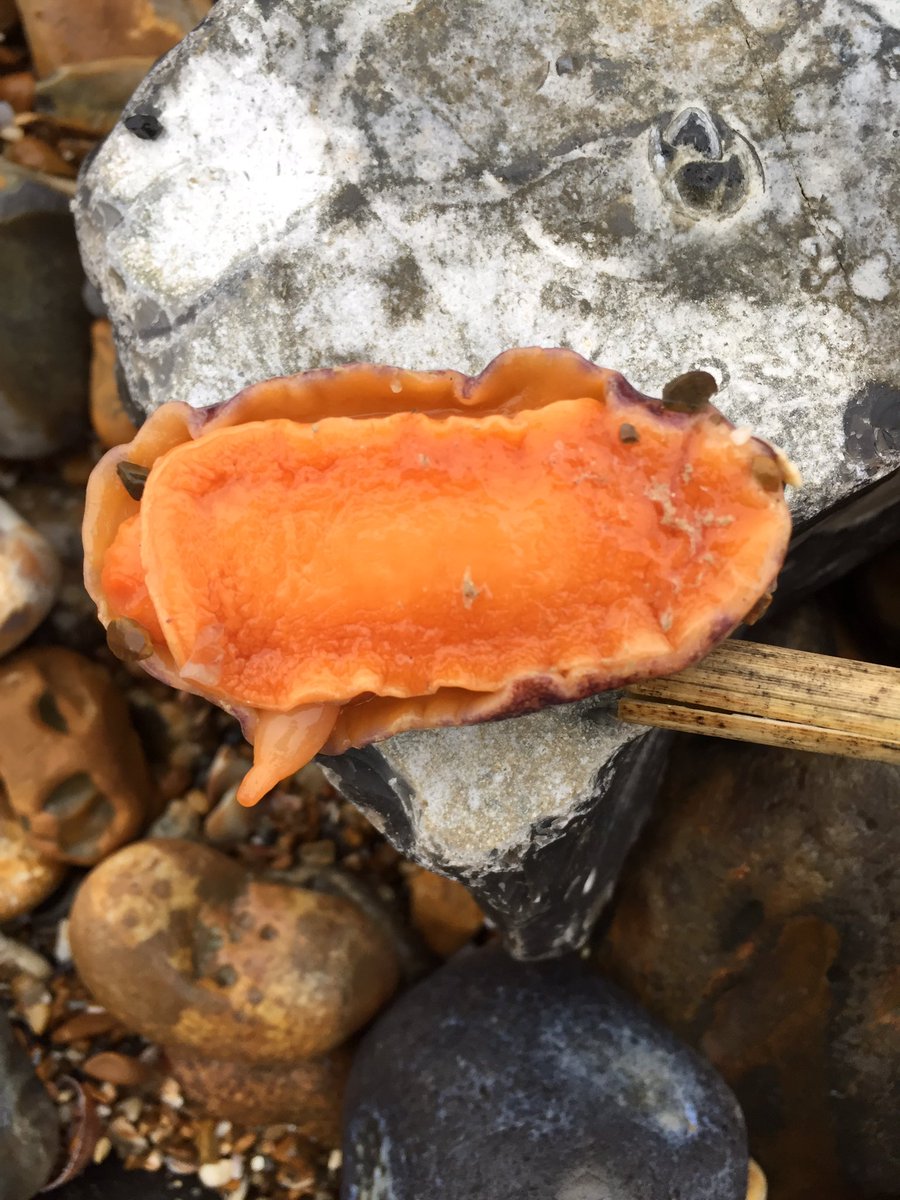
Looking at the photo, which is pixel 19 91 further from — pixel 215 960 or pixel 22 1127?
pixel 22 1127

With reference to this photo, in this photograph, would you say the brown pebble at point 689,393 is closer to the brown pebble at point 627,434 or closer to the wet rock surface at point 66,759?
the brown pebble at point 627,434

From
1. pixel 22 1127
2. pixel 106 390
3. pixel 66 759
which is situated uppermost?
pixel 106 390

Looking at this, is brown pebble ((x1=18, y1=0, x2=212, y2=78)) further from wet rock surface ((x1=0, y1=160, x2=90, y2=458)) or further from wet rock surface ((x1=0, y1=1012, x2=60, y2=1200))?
wet rock surface ((x1=0, y1=1012, x2=60, y2=1200))

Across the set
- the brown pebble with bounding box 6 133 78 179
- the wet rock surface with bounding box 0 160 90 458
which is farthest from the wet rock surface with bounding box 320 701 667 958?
the brown pebble with bounding box 6 133 78 179

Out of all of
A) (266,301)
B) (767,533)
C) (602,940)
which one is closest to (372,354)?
(266,301)

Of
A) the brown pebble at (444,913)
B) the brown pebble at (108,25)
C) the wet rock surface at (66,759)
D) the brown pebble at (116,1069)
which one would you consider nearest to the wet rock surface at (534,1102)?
the brown pebble at (444,913)

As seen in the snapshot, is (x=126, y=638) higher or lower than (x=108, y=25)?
lower

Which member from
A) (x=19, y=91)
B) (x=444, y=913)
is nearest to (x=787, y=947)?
(x=444, y=913)
